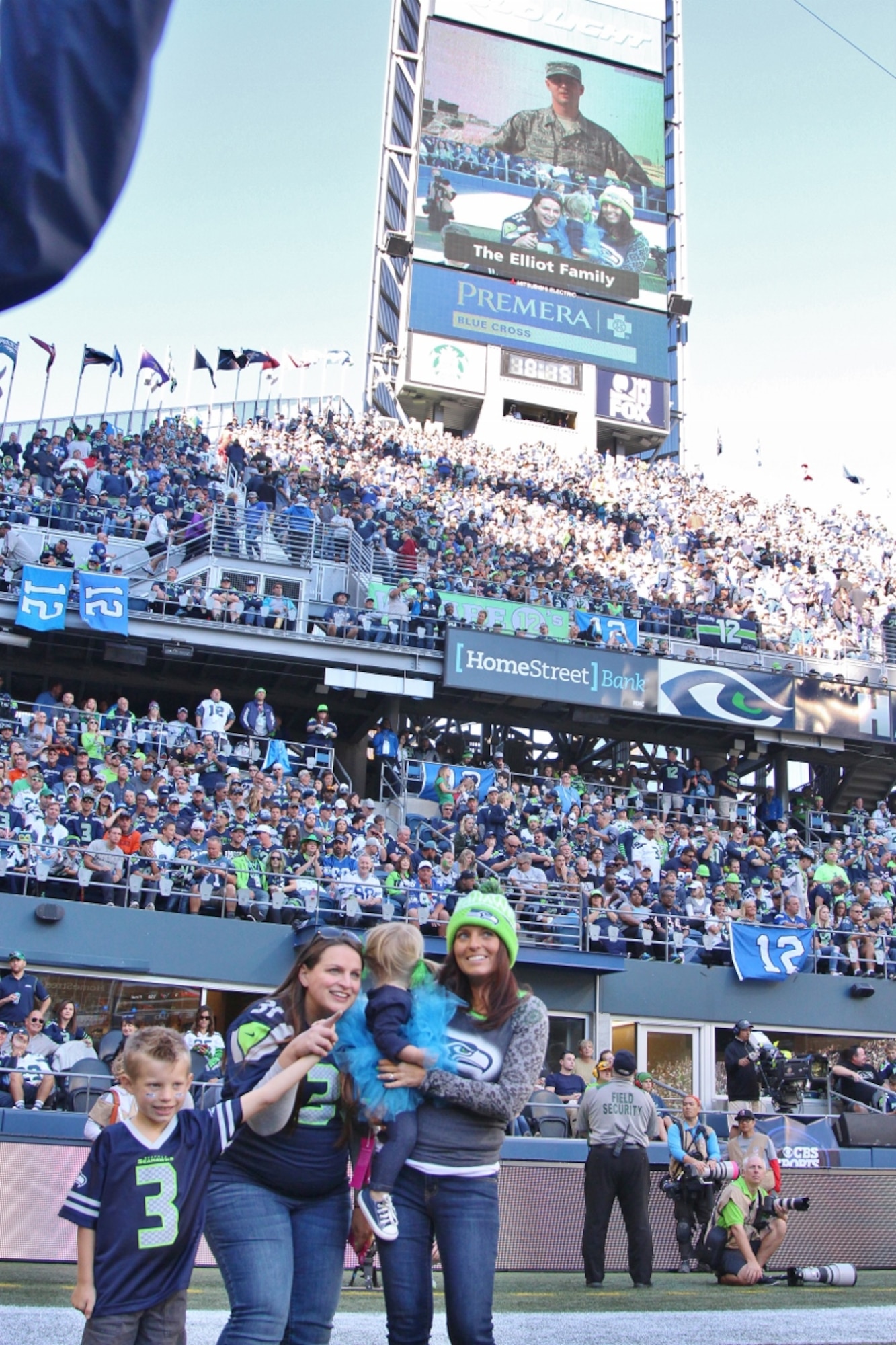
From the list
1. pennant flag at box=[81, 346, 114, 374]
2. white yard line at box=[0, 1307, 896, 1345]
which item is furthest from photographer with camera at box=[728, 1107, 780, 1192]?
pennant flag at box=[81, 346, 114, 374]

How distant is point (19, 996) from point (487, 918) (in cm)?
1165

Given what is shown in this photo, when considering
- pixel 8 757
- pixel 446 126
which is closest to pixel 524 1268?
pixel 8 757

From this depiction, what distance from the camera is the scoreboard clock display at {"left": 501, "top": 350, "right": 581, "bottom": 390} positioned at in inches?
1922

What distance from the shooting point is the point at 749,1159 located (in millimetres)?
10258

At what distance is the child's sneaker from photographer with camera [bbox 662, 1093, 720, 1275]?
7.33 metres

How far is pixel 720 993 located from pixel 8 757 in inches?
441

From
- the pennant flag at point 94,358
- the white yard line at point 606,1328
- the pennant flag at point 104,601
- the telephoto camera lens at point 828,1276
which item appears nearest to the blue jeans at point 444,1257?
the white yard line at point 606,1328

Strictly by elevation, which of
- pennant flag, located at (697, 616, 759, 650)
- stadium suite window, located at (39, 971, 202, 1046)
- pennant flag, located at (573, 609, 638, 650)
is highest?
pennant flag, located at (697, 616, 759, 650)

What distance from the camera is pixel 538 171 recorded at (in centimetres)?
5094

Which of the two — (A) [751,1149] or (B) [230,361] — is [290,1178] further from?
(B) [230,361]

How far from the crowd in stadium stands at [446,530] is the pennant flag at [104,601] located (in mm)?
644

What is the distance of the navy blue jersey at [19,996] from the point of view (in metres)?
14.5

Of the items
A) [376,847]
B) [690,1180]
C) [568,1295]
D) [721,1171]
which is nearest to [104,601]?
[376,847]

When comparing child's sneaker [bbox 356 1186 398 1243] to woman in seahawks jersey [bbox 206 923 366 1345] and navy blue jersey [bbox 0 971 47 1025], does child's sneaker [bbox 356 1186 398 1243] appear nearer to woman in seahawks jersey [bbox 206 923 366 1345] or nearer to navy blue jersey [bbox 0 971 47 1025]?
woman in seahawks jersey [bbox 206 923 366 1345]
